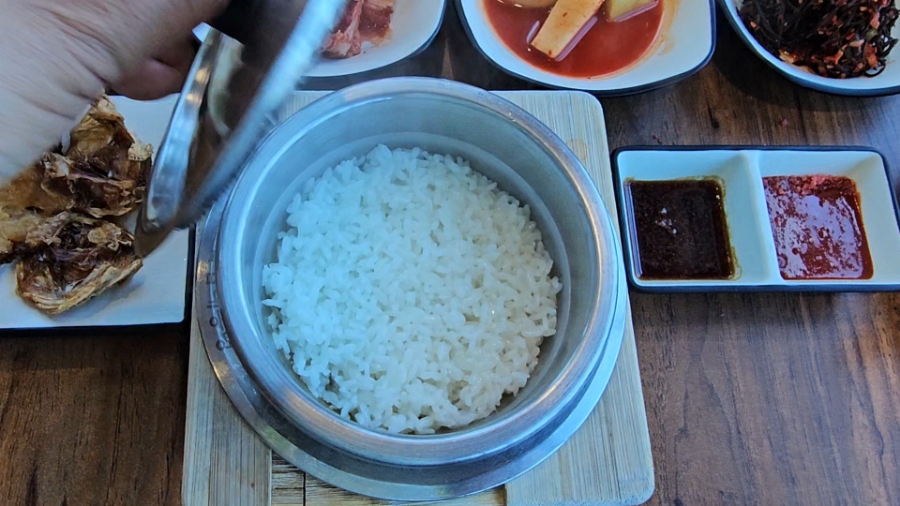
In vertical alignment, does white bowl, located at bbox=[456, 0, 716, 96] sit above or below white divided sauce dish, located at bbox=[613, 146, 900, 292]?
above

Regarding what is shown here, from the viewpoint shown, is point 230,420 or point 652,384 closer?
point 230,420

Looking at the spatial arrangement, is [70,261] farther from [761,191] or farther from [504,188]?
[761,191]

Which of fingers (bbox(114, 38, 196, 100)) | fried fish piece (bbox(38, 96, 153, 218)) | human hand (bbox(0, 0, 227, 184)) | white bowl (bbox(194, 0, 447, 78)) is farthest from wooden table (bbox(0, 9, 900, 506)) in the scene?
human hand (bbox(0, 0, 227, 184))

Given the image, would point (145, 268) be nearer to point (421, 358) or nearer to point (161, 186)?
point (161, 186)

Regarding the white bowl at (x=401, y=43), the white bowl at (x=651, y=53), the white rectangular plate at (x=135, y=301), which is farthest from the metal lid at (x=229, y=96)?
the white bowl at (x=651, y=53)

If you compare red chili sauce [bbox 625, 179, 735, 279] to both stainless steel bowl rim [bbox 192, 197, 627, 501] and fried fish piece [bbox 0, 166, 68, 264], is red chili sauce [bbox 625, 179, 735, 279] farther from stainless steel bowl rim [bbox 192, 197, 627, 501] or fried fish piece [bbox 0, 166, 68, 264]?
fried fish piece [bbox 0, 166, 68, 264]

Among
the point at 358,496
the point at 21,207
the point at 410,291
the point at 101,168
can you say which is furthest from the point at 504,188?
the point at 21,207

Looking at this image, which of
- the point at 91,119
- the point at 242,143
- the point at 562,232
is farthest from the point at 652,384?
the point at 91,119
